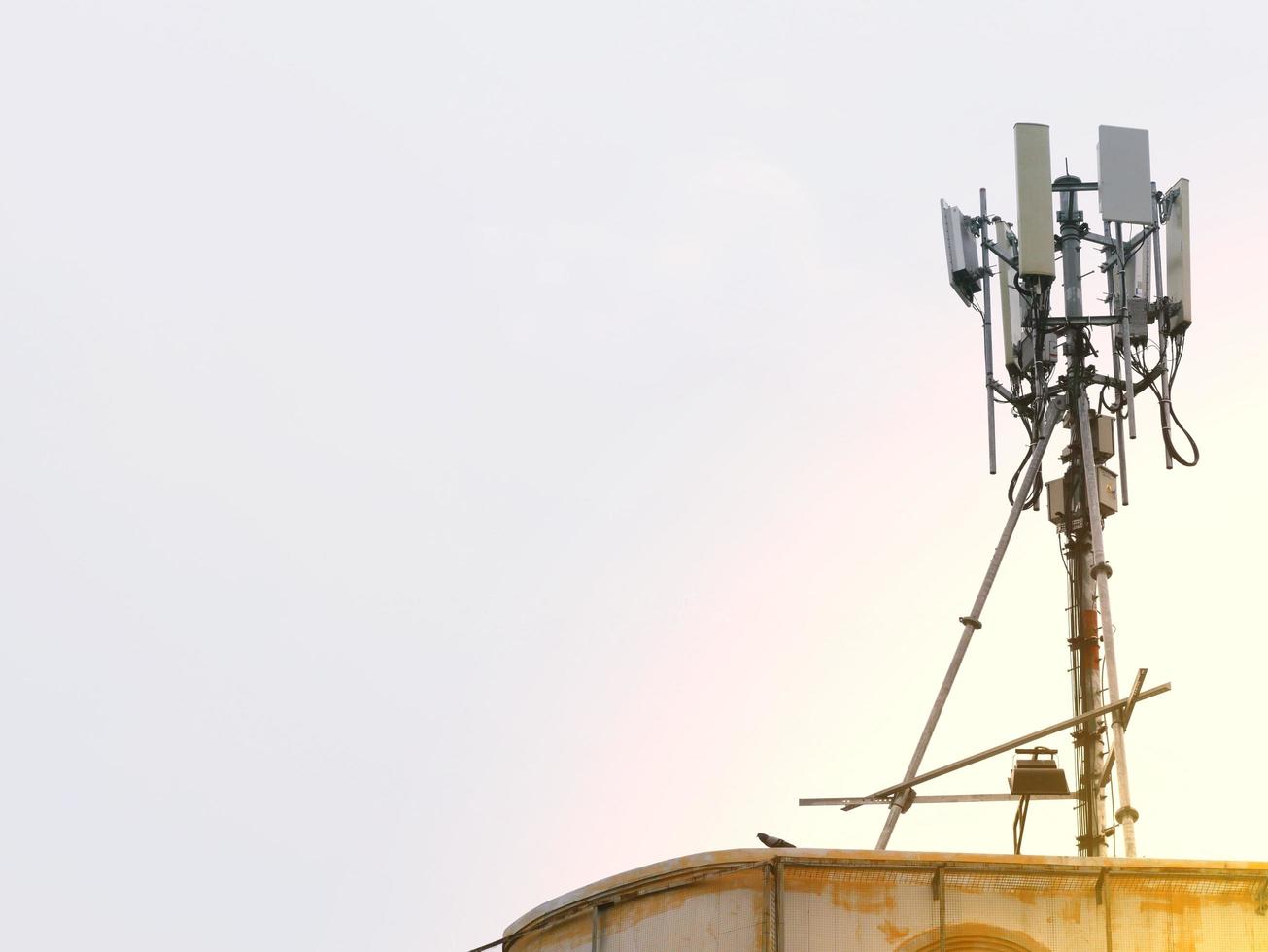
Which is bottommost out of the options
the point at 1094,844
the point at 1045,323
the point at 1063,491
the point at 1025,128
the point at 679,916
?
the point at 679,916

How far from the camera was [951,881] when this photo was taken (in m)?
34.1

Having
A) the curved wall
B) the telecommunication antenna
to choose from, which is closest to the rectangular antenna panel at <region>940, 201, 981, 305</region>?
the telecommunication antenna

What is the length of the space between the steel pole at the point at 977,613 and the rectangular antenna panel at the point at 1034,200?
373cm

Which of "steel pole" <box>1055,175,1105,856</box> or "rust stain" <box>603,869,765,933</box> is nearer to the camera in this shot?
"rust stain" <box>603,869,765,933</box>

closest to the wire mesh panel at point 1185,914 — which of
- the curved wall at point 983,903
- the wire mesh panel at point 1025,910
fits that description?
the curved wall at point 983,903

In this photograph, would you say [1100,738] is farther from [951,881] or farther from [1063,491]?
[951,881]

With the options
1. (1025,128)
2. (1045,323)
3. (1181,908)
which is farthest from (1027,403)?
(1181,908)

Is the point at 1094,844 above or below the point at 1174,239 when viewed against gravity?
below

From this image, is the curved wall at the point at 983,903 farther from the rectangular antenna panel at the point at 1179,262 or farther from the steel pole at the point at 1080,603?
the rectangular antenna panel at the point at 1179,262

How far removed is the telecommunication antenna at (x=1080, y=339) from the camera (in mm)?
44312

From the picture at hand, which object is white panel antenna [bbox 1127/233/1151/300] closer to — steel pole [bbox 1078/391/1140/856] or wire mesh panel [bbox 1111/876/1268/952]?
steel pole [bbox 1078/391/1140/856]

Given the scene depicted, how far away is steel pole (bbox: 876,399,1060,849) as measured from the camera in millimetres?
41688

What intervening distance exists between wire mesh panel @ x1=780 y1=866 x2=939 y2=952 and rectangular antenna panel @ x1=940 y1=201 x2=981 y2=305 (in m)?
17.2

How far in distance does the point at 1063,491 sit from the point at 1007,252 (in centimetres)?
553
